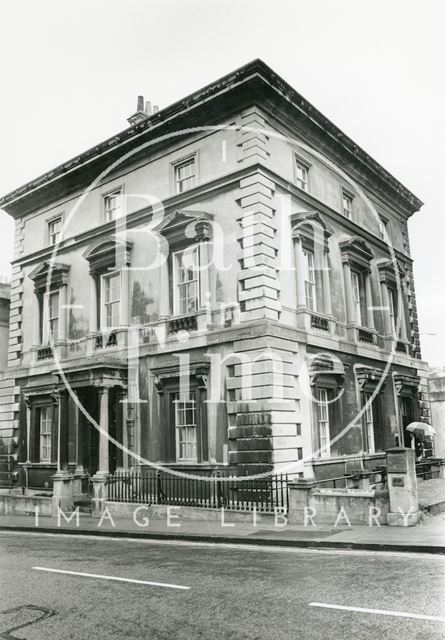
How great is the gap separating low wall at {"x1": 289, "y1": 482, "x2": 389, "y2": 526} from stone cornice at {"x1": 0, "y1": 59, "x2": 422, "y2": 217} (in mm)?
11511

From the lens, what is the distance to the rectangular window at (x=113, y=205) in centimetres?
2174

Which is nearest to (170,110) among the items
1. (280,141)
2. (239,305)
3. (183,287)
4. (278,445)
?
(280,141)

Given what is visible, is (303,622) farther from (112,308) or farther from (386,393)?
(386,393)

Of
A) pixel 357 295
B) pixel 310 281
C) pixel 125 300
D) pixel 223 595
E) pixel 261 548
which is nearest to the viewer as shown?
pixel 223 595

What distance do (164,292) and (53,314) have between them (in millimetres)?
6577

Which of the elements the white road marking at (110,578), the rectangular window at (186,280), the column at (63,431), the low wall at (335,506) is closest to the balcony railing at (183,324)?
the rectangular window at (186,280)

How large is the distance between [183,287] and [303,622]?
13.7m

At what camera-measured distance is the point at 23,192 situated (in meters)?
25.2

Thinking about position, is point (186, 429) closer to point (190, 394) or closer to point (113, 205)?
point (190, 394)

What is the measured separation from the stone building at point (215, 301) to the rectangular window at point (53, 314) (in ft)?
0.26

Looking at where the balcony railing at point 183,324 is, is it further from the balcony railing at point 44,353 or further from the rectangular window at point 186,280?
the balcony railing at point 44,353

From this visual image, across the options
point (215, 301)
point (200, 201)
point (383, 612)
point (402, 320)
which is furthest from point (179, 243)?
point (383, 612)

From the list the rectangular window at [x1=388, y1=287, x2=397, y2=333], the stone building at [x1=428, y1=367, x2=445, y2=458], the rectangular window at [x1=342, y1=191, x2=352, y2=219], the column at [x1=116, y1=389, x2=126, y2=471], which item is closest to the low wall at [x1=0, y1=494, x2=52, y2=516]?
the column at [x1=116, y1=389, x2=126, y2=471]

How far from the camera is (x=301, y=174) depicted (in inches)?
789
